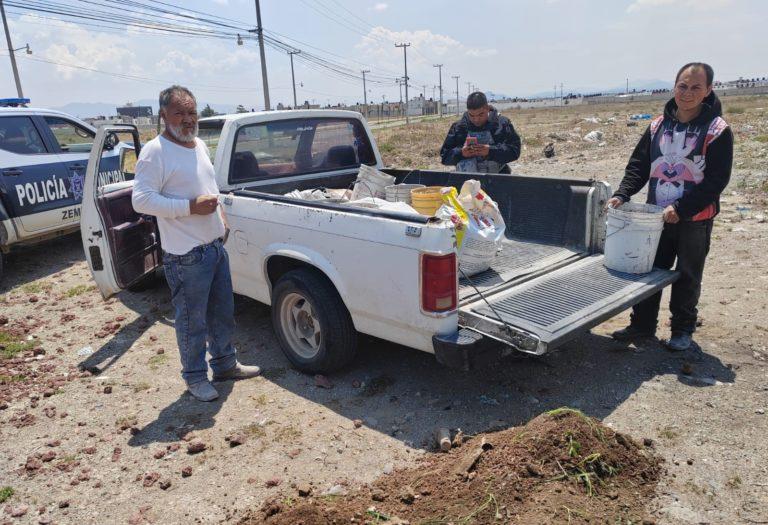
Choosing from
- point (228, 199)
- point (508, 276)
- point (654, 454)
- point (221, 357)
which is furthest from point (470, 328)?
point (228, 199)

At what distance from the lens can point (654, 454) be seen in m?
3.10

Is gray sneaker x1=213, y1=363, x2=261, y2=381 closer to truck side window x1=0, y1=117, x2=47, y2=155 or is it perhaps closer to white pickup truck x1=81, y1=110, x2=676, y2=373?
white pickup truck x1=81, y1=110, x2=676, y2=373

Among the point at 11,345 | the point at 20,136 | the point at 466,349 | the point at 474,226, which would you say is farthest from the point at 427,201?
the point at 20,136

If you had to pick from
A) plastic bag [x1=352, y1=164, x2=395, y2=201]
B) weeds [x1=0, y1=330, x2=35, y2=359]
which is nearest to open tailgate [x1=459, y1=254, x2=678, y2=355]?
plastic bag [x1=352, y1=164, x2=395, y2=201]

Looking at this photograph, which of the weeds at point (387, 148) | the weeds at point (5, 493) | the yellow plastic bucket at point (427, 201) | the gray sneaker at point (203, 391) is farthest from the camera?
the weeds at point (387, 148)

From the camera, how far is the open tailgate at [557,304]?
3189 mm

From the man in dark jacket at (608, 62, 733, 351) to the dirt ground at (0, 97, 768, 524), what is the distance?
13.6 inches

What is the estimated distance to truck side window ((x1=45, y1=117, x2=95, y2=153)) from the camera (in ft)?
25.8

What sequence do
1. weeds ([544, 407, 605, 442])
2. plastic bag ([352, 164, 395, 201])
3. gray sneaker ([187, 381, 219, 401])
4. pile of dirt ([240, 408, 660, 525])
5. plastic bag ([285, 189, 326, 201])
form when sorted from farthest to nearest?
1. plastic bag ([352, 164, 395, 201])
2. plastic bag ([285, 189, 326, 201])
3. gray sneaker ([187, 381, 219, 401])
4. weeds ([544, 407, 605, 442])
5. pile of dirt ([240, 408, 660, 525])

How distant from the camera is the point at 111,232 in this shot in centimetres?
473

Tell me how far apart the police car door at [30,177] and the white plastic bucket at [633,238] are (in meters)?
6.78

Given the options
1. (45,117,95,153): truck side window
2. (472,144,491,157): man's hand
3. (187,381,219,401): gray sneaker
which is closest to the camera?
(187,381,219,401): gray sneaker

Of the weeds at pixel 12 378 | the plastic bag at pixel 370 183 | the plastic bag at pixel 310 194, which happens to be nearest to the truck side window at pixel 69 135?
the weeds at pixel 12 378

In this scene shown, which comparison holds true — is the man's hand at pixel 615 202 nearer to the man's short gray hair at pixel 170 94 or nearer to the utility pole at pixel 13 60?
the man's short gray hair at pixel 170 94
